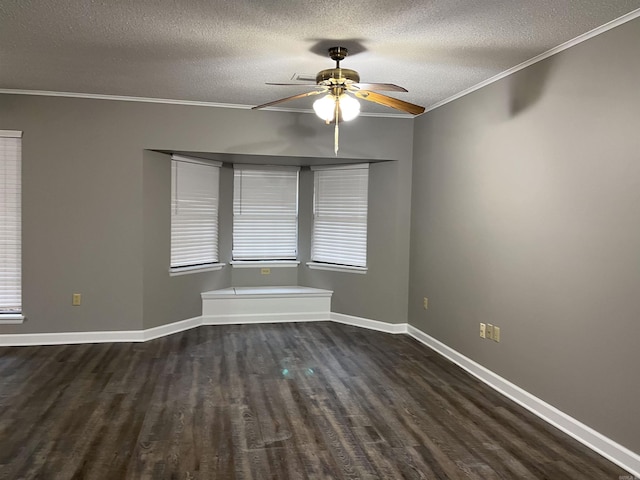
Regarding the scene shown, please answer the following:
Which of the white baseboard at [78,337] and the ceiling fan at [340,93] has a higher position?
the ceiling fan at [340,93]

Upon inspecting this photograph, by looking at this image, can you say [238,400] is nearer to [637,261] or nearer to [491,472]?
[491,472]

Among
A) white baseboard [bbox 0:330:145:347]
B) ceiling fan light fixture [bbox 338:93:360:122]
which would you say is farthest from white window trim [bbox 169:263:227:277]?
ceiling fan light fixture [bbox 338:93:360:122]

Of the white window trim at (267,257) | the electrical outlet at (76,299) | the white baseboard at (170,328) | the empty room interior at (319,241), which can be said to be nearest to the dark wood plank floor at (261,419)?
the empty room interior at (319,241)

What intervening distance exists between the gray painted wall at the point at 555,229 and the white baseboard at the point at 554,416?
0.16ft

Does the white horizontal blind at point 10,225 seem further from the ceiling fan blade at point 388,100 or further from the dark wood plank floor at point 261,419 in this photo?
the ceiling fan blade at point 388,100

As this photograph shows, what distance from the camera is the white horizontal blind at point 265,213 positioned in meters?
6.32

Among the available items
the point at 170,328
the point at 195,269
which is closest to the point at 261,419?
the point at 170,328

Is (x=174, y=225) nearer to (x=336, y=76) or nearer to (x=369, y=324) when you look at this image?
(x=369, y=324)

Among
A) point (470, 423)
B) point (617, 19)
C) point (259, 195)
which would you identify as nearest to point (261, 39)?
point (617, 19)

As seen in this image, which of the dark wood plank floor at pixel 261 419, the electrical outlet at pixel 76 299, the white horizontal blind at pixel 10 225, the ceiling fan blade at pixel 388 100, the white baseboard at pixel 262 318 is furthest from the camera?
the white baseboard at pixel 262 318

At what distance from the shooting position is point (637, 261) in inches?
105

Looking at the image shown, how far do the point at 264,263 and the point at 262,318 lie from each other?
2.65ft

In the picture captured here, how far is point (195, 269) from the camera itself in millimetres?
5715

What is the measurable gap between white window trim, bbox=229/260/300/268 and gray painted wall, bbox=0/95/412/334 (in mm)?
1222
